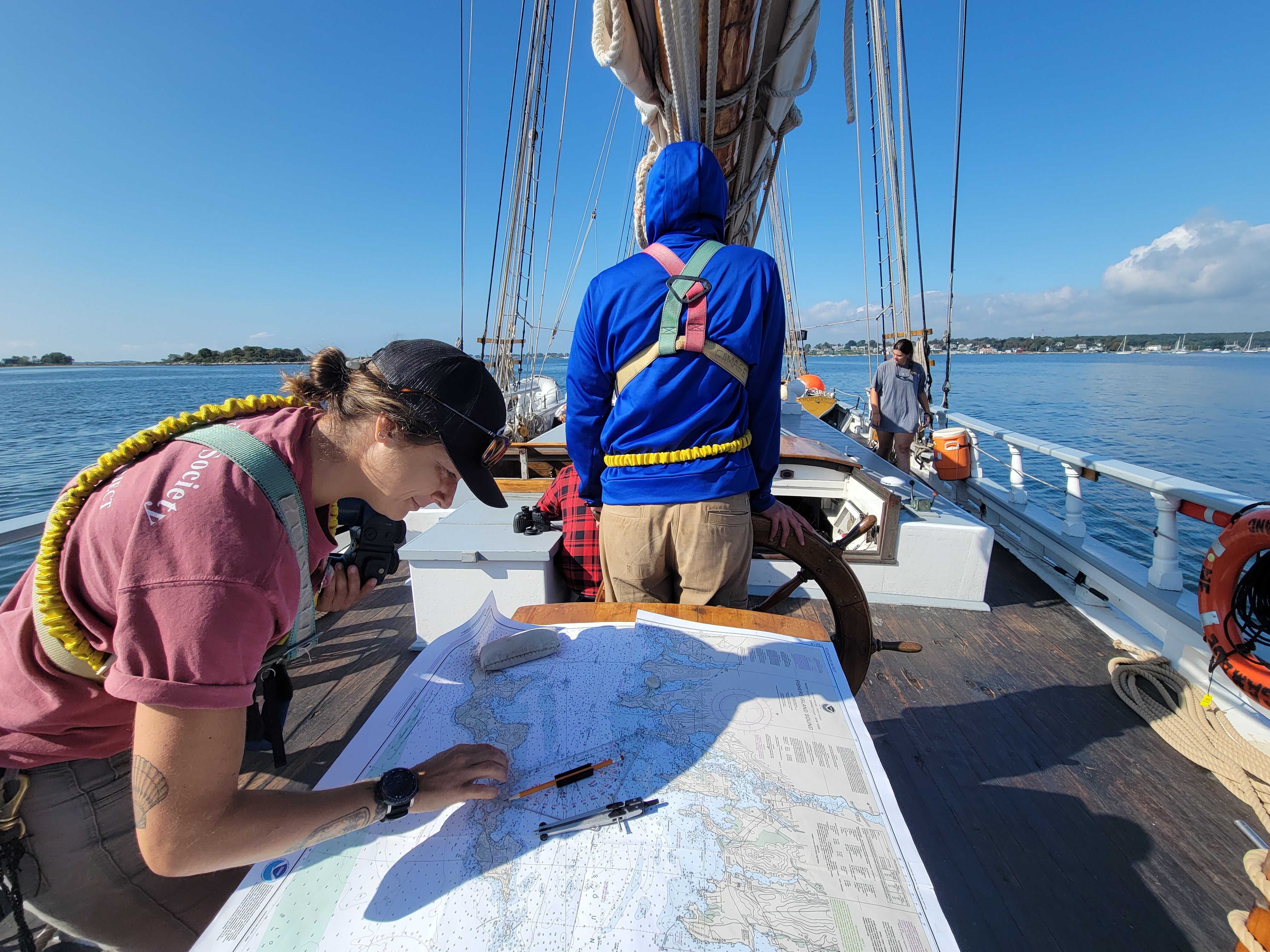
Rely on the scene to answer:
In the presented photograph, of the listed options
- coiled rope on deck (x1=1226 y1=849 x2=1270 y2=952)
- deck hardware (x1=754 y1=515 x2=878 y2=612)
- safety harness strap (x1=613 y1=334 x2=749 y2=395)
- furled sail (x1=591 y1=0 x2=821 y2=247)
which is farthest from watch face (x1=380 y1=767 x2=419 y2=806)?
furled sail (x1=591 y1=0 x2=821 y2=247)

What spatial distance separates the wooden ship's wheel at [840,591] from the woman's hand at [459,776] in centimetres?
115

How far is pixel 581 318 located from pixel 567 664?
999 millimetres

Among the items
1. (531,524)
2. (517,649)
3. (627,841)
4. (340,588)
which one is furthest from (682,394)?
(531,524)

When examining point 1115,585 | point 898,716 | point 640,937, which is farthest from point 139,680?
point 1115,585

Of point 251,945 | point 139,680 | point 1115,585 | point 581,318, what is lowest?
point 1115,585

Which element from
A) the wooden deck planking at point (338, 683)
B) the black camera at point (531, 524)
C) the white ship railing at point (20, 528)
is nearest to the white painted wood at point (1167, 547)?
the black camera at point (531, 524)

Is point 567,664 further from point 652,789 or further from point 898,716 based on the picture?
point 898,716

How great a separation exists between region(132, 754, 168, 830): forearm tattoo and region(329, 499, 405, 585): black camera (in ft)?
1.84

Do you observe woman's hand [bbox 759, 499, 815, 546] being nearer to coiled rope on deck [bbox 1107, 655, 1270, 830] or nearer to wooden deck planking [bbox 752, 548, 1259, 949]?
wooden deck planking [bbox 752, 548, 1259, 949]

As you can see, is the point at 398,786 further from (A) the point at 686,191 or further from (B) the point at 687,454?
(A) the point at 686,191

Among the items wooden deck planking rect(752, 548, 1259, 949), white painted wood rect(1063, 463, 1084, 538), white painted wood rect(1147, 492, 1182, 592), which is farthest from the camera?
white painted wood rect(1063, 463, 1084, 538)

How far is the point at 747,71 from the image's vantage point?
98.3 inches

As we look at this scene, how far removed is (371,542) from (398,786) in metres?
0.59

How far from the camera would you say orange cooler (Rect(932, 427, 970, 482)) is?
16.0ft
